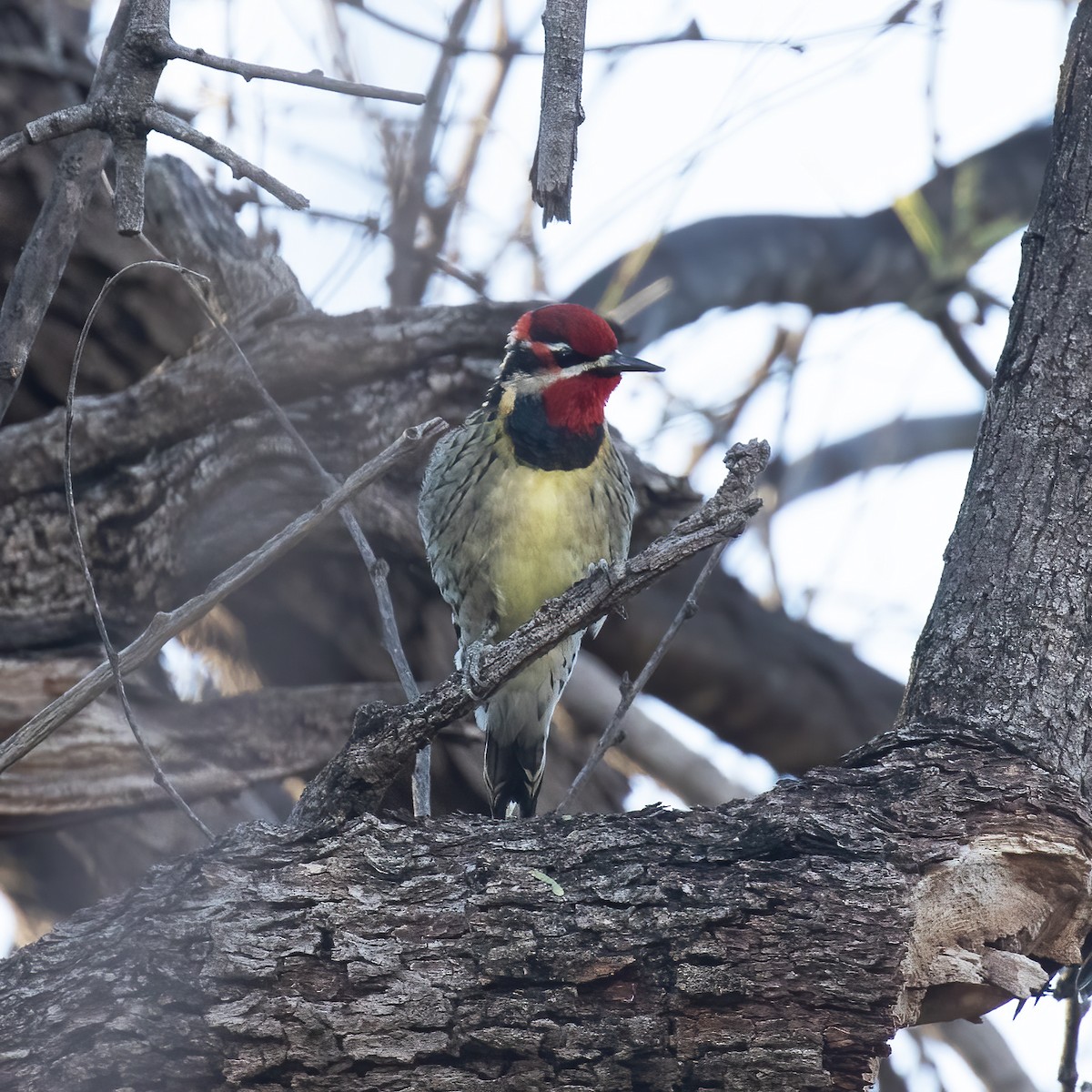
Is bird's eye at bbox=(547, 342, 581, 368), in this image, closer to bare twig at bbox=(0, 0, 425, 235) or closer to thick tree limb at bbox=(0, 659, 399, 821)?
thick tree limb at bbox=(0, 659, 399, 821)

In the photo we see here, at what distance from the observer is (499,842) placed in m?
2.39

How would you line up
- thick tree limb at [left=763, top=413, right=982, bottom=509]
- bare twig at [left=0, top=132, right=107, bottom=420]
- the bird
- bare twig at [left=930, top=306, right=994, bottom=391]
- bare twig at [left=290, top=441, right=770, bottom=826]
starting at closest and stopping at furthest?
1. bare twig at [left=290, top=441, right=770, bottom=826]
2. bare twig at [left=0, top=132, right=107, bottom=420]
3. the bird
4. bare twig at [left=930, top=306, right=994, bottom=391]
5. thick tree limb at [left=763, top=413, right=982, bottom=509]

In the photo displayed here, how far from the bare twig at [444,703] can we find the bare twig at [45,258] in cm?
91

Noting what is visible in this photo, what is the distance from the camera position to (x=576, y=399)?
13.5ft

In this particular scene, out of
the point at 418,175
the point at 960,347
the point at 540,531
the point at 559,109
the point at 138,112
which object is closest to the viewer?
the point at 559,109

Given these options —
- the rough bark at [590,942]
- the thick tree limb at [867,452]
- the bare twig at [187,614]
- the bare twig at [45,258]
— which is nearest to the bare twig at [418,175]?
the thick tree limb at [867,452]

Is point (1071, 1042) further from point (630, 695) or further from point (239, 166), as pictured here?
point (239, 166)

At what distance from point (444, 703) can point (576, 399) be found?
187 centimetres

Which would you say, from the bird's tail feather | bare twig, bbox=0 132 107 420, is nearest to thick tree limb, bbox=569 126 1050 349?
the bird's tail feather

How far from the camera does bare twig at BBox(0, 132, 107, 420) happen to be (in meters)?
2.51

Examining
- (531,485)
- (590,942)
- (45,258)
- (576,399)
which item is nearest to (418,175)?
(576,399)

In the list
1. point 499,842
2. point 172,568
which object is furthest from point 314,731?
point 499,842

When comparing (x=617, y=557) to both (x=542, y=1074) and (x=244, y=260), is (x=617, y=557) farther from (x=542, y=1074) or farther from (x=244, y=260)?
(x=542, y=1074)

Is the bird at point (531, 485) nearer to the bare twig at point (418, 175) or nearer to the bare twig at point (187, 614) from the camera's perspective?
the bare twig at point (418, 175)
